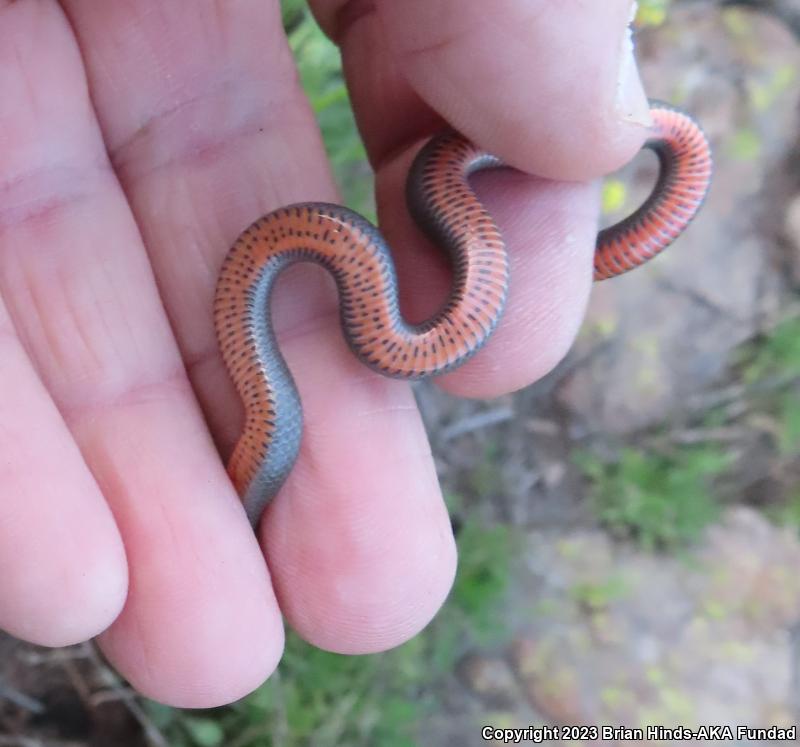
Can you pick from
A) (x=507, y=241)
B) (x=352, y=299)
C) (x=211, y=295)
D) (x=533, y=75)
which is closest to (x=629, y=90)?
(x=533, y=75)

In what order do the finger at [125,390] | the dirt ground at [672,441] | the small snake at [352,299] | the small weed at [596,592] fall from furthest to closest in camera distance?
the small weed at [596,592] < the dirt ground at [672,441] < the small snake at [352,299] < the finger at [125,390]

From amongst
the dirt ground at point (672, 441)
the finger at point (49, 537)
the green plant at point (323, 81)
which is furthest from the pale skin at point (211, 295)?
the dirt ground at point (672, 441)

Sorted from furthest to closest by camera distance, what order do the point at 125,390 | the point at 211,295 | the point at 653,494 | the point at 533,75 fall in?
1. the point at 653,494
2. the point at 211,295
3. the point at 125,390
4. the point at 533,75

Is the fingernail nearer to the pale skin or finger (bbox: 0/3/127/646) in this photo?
the pale skin

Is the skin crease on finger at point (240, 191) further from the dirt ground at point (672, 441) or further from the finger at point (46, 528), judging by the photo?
the dirt ground at point (672, 441)

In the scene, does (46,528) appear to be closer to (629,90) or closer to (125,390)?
(125,390)
